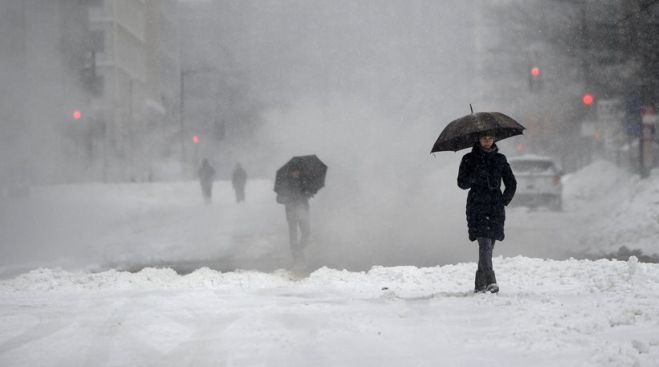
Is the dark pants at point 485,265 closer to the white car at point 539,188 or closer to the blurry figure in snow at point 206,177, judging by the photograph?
the white car at point 539,188

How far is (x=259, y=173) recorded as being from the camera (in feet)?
254

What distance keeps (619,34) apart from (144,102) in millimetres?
46258

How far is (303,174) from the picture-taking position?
38.2 ft

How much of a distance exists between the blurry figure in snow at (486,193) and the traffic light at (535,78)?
67.3ft

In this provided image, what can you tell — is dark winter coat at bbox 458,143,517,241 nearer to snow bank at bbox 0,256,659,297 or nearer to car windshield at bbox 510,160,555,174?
snow bank at bbox 0,256,659,297

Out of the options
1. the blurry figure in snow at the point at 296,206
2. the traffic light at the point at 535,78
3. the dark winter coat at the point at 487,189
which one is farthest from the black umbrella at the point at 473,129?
the traffic light at the point at 535,78

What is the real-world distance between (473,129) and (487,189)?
0.61m

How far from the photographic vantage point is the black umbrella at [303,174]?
1162cm

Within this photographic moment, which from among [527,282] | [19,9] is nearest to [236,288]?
[527,282]

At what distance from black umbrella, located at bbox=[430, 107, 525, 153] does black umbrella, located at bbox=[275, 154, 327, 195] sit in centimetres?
445

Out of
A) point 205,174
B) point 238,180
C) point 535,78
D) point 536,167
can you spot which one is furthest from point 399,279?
point 535,78

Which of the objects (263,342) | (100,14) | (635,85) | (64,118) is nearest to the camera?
(263,342)

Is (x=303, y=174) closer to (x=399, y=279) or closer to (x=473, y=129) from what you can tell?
(x=399, y=279)

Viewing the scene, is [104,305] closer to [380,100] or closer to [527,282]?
[527,282]
